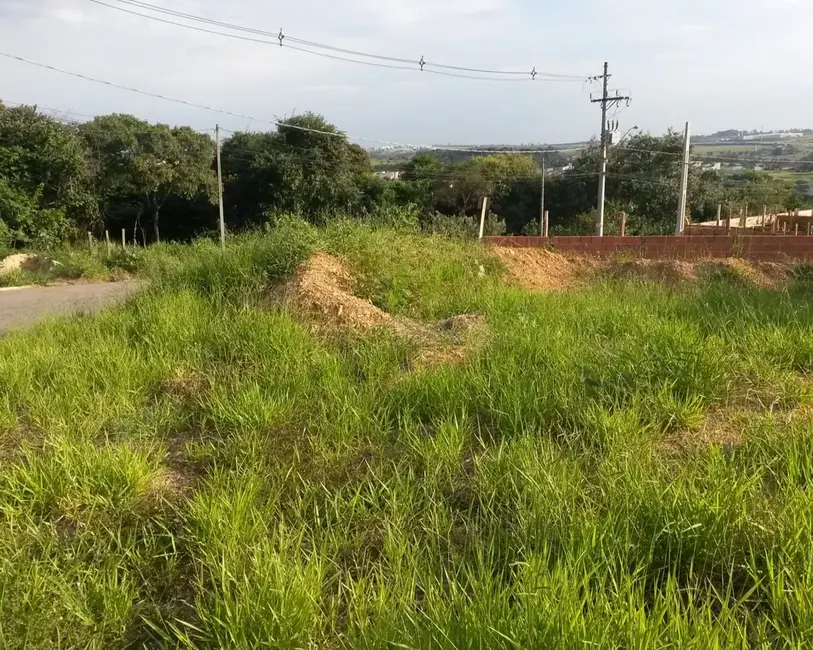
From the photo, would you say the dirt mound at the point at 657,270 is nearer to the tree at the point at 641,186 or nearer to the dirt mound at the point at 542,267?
the dirt mound at the point at 542,267

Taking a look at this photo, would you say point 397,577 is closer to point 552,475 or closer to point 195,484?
point 552,475

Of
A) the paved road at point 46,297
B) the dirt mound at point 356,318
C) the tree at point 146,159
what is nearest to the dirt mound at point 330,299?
the dirt mound at point 356,318

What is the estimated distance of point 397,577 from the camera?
6.82 ft

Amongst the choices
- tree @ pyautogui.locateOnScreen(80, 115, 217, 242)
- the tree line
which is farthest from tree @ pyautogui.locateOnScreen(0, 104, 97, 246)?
tree @ pyautogui.locateOnScreen(80, 115, 217, 242)

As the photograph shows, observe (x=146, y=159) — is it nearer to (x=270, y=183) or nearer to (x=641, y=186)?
(x=270, y=183)

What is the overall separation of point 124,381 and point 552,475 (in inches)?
119

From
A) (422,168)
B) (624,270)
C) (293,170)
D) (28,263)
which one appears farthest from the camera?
(422,168)

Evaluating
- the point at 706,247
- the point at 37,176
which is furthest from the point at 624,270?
the point at 37,176

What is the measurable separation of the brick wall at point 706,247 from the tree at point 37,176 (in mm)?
16679

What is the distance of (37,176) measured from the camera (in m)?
20.7

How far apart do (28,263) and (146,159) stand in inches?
279

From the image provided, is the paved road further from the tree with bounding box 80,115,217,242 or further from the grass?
the tree with bounding box 80,115,217,242

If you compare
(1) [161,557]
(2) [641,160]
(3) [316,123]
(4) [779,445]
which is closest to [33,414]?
(1) [161,557]

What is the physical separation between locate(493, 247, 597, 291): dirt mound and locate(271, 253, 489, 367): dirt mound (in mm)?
2424
